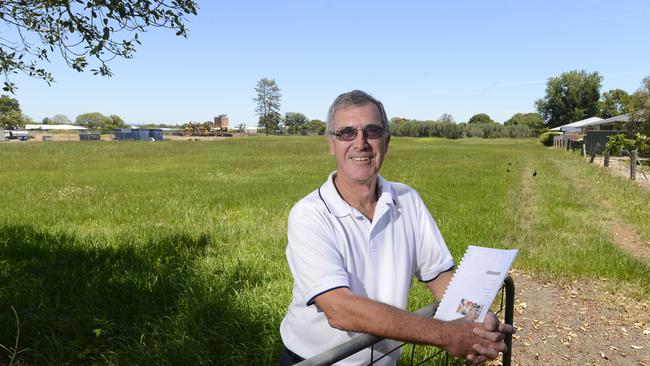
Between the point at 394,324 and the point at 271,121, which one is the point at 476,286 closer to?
the point at 394,324

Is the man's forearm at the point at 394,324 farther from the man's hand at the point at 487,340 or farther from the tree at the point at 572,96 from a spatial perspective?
the tree at the point at 572,96

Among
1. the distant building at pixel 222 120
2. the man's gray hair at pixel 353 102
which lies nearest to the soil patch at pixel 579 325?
the man's gray hair at pixel 353 102

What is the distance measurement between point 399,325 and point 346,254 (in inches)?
15.7

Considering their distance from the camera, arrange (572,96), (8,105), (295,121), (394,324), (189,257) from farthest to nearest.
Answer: (295,121)
(8,105)
(572,96)
(189,257)
(394,324)

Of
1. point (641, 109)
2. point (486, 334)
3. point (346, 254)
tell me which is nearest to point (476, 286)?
point (486, 334)

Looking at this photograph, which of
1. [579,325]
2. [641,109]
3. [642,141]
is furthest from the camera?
[641,109]

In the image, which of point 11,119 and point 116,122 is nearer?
point 11,119

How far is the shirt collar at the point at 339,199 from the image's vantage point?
79.4 inches

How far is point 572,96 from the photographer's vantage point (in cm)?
9506

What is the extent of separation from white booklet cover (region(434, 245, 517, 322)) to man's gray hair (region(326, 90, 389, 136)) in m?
0.82

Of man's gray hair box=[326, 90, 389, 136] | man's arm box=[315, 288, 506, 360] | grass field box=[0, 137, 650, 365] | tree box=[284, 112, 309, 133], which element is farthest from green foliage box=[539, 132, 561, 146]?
tree box=[284, 112, 309, 133]

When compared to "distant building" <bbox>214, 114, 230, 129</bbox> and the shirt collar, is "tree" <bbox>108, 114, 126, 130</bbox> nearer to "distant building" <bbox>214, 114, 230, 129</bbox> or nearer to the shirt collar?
"distant building" <bbox>214, 114, 230, 129</bbox>

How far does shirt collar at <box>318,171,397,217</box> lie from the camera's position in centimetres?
202

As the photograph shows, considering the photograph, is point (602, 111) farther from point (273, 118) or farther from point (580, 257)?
point (580, 257)
